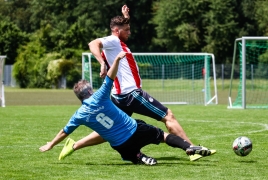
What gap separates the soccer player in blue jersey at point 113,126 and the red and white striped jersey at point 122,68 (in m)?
0.55

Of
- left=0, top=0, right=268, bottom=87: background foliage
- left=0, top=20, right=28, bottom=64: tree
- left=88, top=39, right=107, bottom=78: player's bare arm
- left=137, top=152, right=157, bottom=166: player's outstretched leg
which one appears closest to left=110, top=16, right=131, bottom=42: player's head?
left=88, top=39, right=107, bottom=78: player's bare arm

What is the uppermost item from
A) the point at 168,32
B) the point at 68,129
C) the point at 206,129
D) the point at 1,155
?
the point at 68,129

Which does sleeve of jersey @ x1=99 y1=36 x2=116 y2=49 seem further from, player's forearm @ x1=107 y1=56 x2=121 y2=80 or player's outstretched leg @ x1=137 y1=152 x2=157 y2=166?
player's outstretched leg @ x1=137 y1=152 x2=157 y2=166

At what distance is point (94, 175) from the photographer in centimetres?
759

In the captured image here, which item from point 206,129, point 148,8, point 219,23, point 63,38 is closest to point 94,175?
point 206,129

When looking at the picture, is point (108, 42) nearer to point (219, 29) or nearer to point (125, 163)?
point (125, 163)

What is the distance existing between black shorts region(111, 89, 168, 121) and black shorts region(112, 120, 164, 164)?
0.87ft

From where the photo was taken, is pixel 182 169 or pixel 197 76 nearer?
pixel 182 169

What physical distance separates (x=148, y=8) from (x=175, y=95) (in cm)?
4219

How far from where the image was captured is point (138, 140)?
28.0 ft

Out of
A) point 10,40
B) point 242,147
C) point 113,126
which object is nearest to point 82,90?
point 113,126

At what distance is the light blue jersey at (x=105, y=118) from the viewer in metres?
8.21

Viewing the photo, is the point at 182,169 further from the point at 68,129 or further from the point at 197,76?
the point at 197,76

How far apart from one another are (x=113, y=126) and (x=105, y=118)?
6.2 inches
